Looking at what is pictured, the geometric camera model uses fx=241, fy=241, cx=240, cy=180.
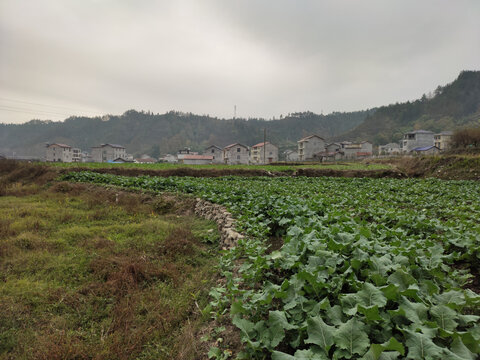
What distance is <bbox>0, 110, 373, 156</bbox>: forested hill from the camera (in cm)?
11388

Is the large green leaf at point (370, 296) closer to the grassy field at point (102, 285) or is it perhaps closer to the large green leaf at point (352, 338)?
the large green leaf at point (352, 338)

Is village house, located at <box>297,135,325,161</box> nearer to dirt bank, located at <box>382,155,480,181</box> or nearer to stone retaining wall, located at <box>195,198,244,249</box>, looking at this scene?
dirt bank, located at <box>382,155,480,181</box>

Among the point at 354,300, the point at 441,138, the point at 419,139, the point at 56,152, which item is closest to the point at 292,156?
the point at 419,139

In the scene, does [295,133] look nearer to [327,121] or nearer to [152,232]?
[327,121]

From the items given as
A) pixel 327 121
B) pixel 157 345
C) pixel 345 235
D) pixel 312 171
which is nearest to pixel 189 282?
pixel 157 345

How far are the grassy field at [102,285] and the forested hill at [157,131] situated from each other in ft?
338

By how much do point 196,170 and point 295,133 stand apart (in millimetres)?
113033

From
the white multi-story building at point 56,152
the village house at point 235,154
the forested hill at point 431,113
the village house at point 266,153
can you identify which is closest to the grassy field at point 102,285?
the village house at point 235,154

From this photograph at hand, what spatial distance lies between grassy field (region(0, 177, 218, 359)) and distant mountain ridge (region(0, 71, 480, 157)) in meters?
98.6

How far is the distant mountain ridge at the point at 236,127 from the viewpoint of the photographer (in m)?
Result: 92.5

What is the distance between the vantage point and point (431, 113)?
9525 centimetres

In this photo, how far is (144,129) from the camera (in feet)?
408

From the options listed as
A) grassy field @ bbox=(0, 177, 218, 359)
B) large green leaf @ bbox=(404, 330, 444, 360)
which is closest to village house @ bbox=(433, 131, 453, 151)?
grassy field @ bbox=(0, 177, 218, 359)

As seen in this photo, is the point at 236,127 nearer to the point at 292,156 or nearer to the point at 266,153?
the point at 292,156
